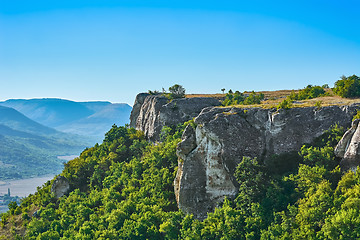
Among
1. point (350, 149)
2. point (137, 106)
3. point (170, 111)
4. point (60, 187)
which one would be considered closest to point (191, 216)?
point (350, 149)

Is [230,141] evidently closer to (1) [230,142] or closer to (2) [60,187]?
(1) [230,142]

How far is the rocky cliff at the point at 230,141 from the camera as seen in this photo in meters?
45.2

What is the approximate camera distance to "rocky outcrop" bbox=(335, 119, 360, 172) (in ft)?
127

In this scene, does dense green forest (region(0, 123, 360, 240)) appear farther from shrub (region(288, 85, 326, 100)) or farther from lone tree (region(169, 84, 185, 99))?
shrub (region(288, 85, 326, 100))

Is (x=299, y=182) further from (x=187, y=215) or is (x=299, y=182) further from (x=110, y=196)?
(x=110, y=196)

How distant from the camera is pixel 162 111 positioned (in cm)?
7275

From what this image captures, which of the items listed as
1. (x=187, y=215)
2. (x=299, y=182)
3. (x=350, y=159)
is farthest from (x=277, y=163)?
(x=187, y=215)

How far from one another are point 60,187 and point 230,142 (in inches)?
1764

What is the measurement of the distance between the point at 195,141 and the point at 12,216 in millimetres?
50637

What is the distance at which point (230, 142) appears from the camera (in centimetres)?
4672

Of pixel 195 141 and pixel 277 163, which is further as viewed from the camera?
pixel 195 141

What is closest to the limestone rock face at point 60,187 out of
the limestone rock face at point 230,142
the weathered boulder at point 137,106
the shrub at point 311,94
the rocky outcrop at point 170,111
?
the rocky outcrop at point 170,111

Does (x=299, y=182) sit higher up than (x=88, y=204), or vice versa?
(x=299, y=182)

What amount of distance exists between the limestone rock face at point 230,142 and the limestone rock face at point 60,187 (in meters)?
35.2
